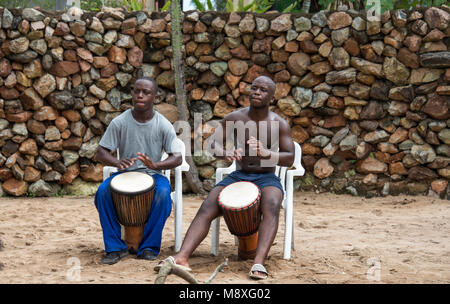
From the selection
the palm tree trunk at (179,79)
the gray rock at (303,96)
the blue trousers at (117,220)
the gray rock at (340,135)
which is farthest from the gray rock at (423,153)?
the blue trousers at (117,220)

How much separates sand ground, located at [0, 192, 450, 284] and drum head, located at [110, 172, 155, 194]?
54 cm

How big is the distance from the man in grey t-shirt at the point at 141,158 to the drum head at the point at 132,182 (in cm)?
7

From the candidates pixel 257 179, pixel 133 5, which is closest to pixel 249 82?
pixel 133 5

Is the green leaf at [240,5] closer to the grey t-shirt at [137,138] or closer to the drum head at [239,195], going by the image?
the grey t-shirt at [137,138]

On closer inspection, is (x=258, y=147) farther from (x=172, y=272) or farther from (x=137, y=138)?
(x=172, y=272)

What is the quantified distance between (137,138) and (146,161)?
1.10 ft

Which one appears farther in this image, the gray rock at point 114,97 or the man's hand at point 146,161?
the gray rock at point 114,97

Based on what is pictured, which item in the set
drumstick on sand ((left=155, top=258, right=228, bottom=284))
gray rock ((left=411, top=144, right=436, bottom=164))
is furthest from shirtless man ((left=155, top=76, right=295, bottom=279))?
gray rock ((left=411, top=144, right=436, bottom=164))

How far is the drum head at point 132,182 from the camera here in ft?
13.6

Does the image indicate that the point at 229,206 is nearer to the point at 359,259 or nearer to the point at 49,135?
the point at 359,259

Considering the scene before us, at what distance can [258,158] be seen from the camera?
4348mm

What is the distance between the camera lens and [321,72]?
733 cm

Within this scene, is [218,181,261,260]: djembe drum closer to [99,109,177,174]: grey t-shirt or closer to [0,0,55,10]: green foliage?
[99,109,177,174]: grey t-shirt

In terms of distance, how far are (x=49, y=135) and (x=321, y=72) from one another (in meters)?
3.68
